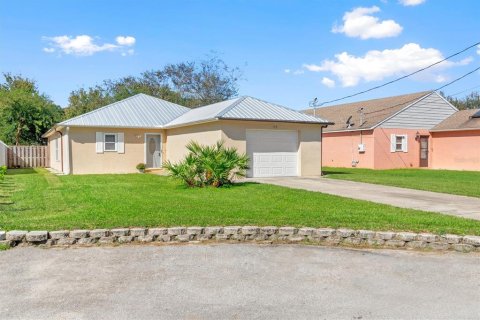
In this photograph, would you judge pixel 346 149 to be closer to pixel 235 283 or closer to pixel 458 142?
pixel 458 142

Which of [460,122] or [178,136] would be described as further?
[460,122]

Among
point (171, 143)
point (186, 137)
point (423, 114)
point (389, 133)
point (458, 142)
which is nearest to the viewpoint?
point (186, 137)

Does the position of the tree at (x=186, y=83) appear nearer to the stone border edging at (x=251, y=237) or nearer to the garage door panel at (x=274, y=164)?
the garage door panel at (x=274, y=164)

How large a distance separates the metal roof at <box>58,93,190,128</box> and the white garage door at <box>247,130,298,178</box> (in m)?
6.97

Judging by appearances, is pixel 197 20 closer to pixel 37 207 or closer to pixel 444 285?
pixel 37 207

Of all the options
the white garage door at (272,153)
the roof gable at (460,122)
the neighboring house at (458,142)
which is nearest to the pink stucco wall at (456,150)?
the neighboring house at (458,142)

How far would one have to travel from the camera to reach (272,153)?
17.5 metres

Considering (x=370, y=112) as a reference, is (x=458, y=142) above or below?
below

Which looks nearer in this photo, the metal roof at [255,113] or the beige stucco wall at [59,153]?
the metal roof at [255,113]

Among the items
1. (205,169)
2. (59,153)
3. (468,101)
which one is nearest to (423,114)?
(205,169)

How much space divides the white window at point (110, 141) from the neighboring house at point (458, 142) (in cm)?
2029

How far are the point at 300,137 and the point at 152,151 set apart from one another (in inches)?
340

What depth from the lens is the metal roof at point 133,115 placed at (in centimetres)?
2058

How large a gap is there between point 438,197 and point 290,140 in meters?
7.65
